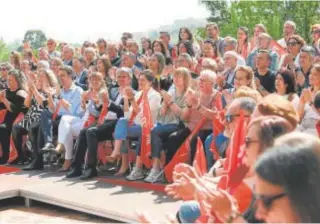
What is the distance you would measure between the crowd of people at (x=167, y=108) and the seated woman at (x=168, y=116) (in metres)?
0.01

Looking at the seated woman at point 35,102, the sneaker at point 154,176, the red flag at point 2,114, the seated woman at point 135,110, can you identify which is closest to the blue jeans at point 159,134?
the sneaker at point 154,176

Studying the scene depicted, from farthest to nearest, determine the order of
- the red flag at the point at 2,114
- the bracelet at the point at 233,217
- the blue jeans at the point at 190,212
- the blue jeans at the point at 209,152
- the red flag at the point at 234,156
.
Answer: the red flag at the point at 2,114
the blue jeans at the point at 209,152
the blue jeans at the point at 190,212
the red flag at the point at 234,156
the bracelet at the point at 233,217

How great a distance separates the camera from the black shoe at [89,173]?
7172mm

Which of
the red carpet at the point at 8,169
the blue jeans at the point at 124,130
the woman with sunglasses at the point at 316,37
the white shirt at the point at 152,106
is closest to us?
the white shirt at the point at 152,106

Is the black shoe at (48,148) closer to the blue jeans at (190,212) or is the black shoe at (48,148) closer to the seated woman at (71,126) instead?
the seated woman at (71,126)

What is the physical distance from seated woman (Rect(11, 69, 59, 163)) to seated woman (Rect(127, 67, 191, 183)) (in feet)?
7.14

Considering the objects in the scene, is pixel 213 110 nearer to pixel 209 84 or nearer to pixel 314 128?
pixel 209 84

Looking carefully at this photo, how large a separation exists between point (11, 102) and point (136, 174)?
8.99ft

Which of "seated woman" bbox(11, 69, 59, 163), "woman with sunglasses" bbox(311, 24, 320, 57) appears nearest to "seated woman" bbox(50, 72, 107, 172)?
"seated woman" bbox(11, 69, 59, 163)

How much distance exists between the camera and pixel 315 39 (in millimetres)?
7801

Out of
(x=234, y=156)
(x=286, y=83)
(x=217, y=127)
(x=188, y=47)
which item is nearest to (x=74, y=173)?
(x=217, y=127)

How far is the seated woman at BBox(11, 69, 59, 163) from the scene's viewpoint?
26.6ft

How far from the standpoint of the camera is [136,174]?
684 centimetres

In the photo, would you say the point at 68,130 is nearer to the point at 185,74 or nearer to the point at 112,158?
the point at 112,158
